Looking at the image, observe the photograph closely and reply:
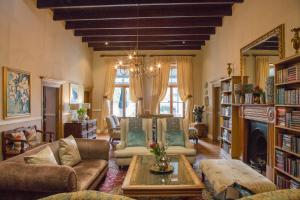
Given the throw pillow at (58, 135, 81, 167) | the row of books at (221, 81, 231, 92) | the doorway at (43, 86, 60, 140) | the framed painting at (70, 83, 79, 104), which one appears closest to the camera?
the throw pillow at (58, 135, 81, 167)

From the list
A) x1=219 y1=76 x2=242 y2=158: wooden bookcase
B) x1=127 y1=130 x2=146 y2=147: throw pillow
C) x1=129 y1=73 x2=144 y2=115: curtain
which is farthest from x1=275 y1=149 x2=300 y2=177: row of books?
x1=129 y1=73 x2=144 y2=115: curtain

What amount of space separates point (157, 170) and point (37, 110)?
13.0 feet

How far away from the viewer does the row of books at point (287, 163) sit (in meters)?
3.10

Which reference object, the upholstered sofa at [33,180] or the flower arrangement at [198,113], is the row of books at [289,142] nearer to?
the upholstered sofa at [33,180]

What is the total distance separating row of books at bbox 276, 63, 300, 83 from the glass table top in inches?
73.9

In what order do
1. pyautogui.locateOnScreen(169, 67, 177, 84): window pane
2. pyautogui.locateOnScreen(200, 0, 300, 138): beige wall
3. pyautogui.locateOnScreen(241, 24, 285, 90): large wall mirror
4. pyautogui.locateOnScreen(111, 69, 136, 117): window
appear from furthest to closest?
pyautogui.locateOnScreen(111, 69, 136, 117): window → pyautogui.locateOnScreen(169, 67, 177, 84): window pane → pyautogui.locateOnScreen(241, 24, 285, 90): large wall mirror → pyautogui.locateOnScreen(200, 0, 300, 138): beige wall

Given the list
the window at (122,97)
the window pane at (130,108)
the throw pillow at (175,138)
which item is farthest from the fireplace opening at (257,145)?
the window at (122,97)

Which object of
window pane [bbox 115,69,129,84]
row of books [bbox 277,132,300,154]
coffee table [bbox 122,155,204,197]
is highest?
window pane [bbox 115,69,129,84]

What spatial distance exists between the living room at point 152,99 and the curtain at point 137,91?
4 cm

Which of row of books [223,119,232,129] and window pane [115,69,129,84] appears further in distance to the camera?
window pane [115,69,129,84]

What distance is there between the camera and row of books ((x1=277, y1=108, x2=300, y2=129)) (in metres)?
3.08

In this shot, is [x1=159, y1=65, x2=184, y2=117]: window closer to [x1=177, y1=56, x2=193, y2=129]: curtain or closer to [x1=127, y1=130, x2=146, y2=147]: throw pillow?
[x1=177, y1=56, x2=193, y2=129]: curtain

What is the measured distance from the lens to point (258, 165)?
4.54 m

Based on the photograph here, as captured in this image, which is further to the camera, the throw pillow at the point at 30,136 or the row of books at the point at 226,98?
the row of books at the point at 226,98
